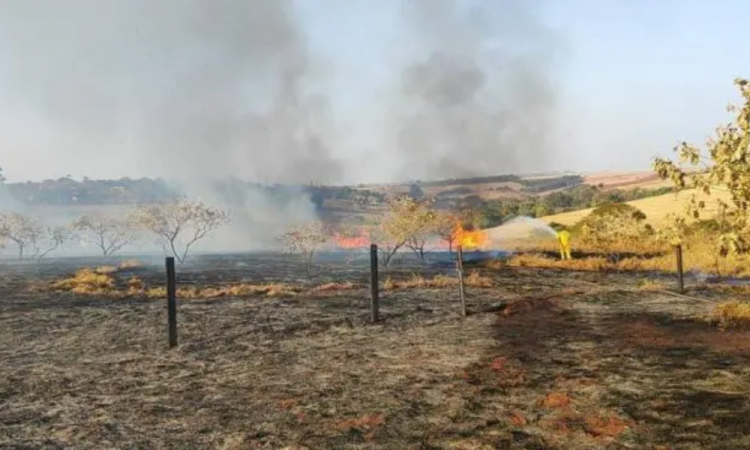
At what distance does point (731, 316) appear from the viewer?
2020 cm

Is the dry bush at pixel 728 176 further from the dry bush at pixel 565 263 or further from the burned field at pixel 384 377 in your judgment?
the dry bush at pixel 565 263

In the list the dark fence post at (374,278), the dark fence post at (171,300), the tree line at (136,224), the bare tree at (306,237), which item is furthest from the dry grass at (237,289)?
the tree line at (136,224)

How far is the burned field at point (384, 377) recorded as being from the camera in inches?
383

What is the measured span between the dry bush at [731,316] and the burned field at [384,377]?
544 mm

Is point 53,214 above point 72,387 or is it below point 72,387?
above

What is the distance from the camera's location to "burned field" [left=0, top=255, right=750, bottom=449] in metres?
9.73

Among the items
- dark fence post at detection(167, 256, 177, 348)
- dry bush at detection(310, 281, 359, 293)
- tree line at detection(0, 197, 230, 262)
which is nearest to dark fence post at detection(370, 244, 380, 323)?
dark fence post at detection(167, 256, 177, 348)

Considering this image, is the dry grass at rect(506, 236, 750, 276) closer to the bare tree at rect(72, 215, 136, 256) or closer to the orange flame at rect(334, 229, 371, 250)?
the orange flame at rect(334, 229, 371, 250)

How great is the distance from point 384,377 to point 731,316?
43.8 ft

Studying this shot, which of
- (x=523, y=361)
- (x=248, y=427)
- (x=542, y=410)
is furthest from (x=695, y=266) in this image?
(x=248, y=427)

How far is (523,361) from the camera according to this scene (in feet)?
47.8

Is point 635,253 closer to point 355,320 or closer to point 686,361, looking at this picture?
point 355,320

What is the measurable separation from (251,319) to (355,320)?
413 centimetres

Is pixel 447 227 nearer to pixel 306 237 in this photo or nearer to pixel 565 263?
pixel 306 237
